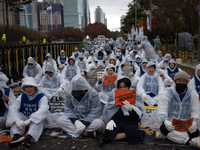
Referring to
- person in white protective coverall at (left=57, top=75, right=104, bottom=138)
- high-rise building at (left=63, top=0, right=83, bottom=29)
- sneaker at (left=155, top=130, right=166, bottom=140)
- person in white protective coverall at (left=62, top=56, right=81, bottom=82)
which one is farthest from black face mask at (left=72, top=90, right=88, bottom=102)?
high-rise building at (left=63, top=0, right=83, bottom=29)

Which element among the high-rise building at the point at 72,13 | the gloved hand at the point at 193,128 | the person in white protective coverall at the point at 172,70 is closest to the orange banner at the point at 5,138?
the gloved hand at the point at 193,128

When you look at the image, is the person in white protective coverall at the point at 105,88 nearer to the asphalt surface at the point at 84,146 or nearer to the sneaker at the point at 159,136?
the asphalt surface at the point at 84,146

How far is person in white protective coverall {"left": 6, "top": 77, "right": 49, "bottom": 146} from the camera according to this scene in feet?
15.5

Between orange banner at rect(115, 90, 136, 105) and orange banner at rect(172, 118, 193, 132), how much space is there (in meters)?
0.89

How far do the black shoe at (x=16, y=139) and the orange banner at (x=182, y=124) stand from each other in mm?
2934

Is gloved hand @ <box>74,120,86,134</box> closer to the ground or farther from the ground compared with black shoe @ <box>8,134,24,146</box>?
farther from the ground

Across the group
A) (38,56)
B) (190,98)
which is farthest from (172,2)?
(190,98)

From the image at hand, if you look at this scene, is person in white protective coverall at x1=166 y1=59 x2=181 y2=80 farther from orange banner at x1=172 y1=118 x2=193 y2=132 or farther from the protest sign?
orange banner at x1=172 y1=118 x2=193 y2=132

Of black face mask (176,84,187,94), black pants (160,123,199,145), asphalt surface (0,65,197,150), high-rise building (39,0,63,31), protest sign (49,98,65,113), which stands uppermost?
high-rise building (39,0,63,31)

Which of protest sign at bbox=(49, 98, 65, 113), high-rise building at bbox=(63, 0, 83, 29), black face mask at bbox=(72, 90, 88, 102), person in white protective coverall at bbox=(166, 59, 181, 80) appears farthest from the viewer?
high-rise building at bbox=(63, 0, 83, 29)

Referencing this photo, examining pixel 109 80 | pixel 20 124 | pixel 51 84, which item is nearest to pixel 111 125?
pixel 20 124

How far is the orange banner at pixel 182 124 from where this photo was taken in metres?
4.35

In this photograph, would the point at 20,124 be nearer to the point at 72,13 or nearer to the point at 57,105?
the point at 57,105

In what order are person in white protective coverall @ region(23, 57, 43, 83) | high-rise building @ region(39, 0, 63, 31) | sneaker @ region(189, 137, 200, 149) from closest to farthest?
sneaker @ region(189, 137, 200, 149), person in white protective coverall @ region(23, 57, 43, 83), high-rise building @ region(39, 0, 63, 31)
